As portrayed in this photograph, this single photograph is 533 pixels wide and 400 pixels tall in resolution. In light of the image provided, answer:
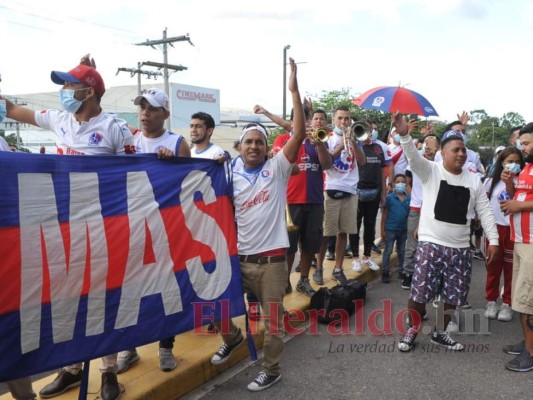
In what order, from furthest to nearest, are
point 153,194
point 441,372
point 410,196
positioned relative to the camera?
1. point 410,196
2. point 441,372
3. point 153,194

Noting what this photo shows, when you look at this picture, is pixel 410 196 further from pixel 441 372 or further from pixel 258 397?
pixel 258 397

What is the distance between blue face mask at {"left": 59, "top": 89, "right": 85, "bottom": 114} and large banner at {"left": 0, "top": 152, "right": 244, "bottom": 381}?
430 mm

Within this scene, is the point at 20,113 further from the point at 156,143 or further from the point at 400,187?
the point at 400,187

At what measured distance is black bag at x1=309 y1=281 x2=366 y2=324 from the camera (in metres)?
4.85

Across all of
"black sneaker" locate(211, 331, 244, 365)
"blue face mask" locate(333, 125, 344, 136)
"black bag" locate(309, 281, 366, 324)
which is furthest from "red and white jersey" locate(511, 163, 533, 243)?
"black sneaker" locate(211, 331, 244, 365)

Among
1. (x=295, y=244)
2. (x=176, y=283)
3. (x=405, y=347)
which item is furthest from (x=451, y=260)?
(x=176, y=283)

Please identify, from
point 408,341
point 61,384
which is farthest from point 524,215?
point 61,384

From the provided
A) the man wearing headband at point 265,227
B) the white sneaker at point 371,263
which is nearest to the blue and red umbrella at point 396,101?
the white sneaker at point 371,263

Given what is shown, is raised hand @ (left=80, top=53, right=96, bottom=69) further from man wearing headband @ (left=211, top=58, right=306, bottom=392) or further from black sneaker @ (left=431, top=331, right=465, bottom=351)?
black sneaker @ (left=431, top=331, right=465, bottom=351)

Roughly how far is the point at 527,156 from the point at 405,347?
1946 mm

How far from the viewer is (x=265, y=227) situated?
11.6 feet

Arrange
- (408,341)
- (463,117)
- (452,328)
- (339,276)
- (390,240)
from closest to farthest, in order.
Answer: (408,341) < (452,328) < (339,276) < (390,240) < (463,117)

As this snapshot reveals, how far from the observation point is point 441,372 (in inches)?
149

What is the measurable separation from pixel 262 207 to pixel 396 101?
149 inches
